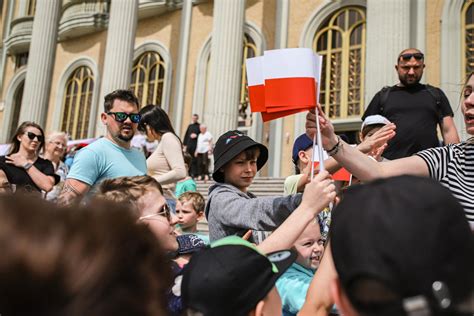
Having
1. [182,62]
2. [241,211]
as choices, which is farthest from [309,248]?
[182,62]

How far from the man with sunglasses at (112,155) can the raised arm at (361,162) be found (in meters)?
1.65

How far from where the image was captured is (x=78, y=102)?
2272 cm

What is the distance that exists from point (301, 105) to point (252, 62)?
15.4 inches

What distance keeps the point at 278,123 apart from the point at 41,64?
9.31 meters

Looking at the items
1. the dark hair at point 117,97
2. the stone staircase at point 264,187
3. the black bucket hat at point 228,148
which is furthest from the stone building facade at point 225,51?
the black bucket hat at point 228,148

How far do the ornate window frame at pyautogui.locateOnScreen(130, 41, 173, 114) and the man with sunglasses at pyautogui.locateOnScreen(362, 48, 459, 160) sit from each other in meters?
14.9

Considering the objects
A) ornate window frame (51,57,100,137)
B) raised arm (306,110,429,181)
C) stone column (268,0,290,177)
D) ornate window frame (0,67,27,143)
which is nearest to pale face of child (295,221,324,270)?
raised arm (306,110,429,181)

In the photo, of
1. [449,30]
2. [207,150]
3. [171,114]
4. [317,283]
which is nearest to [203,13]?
[171,114]

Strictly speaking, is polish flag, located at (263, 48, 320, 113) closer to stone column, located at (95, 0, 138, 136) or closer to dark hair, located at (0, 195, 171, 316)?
dark hair, located at (0, 195, 171, 316)

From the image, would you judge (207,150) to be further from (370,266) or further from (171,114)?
(370,266)

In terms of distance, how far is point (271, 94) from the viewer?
2607 mm

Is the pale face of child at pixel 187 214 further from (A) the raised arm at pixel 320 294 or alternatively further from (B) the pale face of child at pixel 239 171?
(A) the raised arm at pixel 320 294

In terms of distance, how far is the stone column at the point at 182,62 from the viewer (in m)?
18.8

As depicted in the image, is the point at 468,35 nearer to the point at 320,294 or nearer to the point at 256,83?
the point at 256,83
